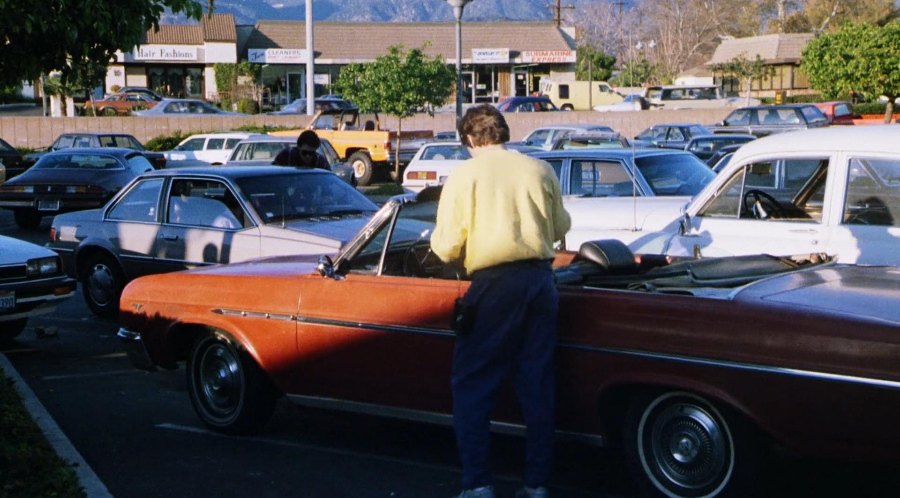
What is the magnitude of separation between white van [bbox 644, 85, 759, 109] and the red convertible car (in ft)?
145

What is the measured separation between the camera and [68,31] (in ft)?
23.7

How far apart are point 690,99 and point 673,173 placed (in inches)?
1547

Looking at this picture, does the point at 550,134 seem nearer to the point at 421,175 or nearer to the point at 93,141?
the point at 421,175

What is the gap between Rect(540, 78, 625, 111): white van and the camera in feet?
190

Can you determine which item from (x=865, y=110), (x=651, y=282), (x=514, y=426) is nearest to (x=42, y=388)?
(x=514, y=426)

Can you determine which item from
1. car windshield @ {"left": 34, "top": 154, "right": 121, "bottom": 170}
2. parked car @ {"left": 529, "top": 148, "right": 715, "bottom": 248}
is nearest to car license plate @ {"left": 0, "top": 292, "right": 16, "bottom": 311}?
parked car @ {"left": 529, "top": 148, "right": 715, "bottom": 248}

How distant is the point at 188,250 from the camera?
35.9 ft

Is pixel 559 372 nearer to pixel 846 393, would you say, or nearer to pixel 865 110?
pixel 846 393

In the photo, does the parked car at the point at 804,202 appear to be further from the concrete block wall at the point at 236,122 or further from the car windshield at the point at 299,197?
the concrete block wall at the point at 236,122

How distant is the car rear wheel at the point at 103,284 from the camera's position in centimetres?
1162

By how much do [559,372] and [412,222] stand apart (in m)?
1.38

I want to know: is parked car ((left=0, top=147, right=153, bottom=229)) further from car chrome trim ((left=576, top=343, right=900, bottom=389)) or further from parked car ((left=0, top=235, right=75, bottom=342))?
car chrome trim ((left=576, top=343, right=900, bottom=389))

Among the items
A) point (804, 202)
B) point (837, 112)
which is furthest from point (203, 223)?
point (837, 112)

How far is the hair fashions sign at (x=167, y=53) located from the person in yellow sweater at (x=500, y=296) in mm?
57559
